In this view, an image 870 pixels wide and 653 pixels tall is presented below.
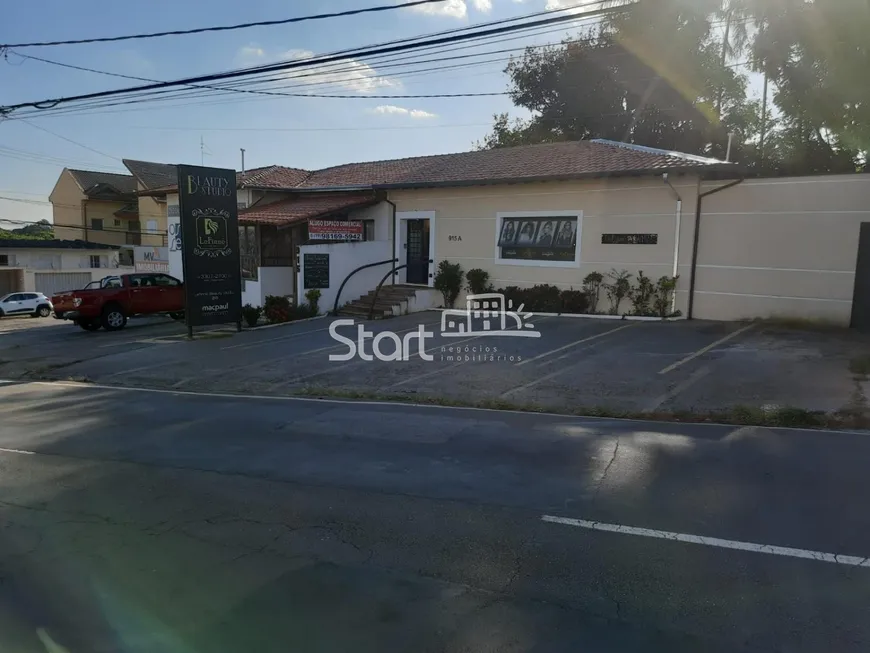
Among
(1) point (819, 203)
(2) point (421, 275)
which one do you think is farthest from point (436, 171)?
(1) point (819, 203)

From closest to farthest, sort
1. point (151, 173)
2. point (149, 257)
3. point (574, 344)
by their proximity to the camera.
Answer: point (574, 344), point (149, 257), point (151, 173)

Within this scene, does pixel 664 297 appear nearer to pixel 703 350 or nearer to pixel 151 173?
pixel 703 350

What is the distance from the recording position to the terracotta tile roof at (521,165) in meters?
16.0

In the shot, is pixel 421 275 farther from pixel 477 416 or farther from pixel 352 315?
pixel 477 416

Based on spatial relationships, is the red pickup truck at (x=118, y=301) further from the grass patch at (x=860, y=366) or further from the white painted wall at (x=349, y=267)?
the grass patch at (x=860, y=366)

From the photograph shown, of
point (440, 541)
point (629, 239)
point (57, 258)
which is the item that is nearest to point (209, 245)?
point (629, 239)

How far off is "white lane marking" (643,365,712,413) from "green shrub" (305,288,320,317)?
1247 cm

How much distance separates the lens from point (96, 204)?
1901 inches

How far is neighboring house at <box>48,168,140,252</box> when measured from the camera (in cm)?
4784

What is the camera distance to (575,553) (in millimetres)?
4273

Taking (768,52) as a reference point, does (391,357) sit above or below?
below

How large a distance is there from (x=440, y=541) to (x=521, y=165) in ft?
53.6

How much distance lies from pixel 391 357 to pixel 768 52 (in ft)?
39.6

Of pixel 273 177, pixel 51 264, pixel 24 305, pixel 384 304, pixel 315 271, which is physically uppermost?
pixel 273 177
